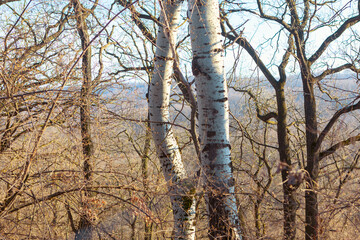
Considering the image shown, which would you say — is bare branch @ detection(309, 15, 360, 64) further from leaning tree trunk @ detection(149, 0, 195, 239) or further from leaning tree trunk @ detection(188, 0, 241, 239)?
leaning tree trunk @ detection(188, 0, 241, 239)

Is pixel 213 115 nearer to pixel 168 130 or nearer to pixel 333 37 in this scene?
pixel 168 130

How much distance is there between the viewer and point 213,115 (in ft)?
9.68

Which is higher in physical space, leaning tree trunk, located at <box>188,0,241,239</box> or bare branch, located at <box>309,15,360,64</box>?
bare branch, located at <box>309,15,360,64</box>

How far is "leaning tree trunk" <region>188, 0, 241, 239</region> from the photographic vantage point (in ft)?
9.39

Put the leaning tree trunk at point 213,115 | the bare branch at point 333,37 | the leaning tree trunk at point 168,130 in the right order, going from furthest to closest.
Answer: the bare branch at point 333,37 → the leaning tree trunk at point 168,130 → the leaning tree trunk at point 213,115

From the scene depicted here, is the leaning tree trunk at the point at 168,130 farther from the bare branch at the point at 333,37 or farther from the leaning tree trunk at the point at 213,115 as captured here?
the bare branch at the point at 333,37

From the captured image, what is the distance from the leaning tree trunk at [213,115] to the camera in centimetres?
286

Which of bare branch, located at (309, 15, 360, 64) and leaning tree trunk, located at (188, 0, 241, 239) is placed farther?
bare branch, located at (309, 15, 360, 64)

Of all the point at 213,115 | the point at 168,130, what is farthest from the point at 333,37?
the point at 213,115

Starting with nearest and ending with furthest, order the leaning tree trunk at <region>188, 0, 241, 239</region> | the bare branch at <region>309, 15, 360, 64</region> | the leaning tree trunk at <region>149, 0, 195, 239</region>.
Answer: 1. the leaning tree trunk at <region>188, 0, 241, 239</region>
2. the leaning tree trunk at <region>149, 0, 195, 239</region>
3. the bare branch at <region>309, 15, 360, 64</region>

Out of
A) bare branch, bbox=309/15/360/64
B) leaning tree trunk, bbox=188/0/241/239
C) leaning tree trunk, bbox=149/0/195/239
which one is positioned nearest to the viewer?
leaning tree trunk, bbox=188/0/241/239

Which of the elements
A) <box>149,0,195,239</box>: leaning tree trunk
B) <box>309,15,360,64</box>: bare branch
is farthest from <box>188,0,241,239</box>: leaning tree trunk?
<box>309,15,360,64</box>: bare branch

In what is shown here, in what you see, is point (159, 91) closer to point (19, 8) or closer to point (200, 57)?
point (200, 57)

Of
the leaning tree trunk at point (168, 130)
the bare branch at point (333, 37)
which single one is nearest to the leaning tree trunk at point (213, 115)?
the leaning tree trunk at point (168, 130)
